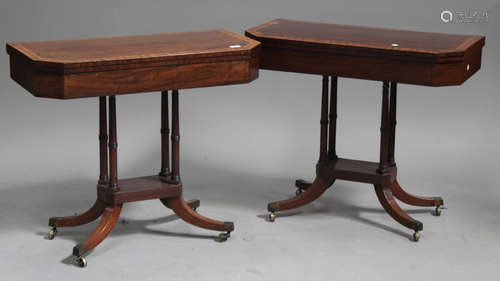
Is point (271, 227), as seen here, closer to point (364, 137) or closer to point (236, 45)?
point (236, 45)

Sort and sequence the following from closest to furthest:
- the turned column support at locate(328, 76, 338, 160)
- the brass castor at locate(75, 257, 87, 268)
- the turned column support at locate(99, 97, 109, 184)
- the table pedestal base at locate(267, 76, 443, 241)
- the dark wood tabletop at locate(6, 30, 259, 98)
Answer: the dark wood tabletop at locate(6, 30, 259, 98) < the brass castor at locate(75, 257, 87, 268) < the turned column support at locate(99, 97, 109, 184) < the table pedestal base at locate(267, 76, 443, 241) < the turned column support at locate(328, 76, 338, 160)

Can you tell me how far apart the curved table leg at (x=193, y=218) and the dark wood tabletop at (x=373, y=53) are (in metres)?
0.70

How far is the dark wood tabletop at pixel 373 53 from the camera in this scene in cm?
437

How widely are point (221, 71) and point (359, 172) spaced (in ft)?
3.09

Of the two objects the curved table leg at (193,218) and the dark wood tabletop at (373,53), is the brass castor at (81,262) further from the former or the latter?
the dark wood tabletop at (373,53)

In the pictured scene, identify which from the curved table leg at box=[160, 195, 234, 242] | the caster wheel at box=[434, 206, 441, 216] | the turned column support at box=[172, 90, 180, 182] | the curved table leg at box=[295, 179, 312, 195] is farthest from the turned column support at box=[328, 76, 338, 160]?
the turned column support at box=[172, 90, 180, 182]

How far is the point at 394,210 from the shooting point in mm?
4801

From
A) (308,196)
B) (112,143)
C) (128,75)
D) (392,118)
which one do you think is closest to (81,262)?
(112,143)

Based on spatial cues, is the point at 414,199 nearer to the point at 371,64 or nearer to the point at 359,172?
the point at 359,172

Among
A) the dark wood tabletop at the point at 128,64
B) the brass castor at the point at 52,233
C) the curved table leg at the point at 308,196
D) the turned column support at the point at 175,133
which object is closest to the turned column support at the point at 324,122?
the curved table leg at the point at 308,196

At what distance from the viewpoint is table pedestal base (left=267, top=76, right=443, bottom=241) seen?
482 cm

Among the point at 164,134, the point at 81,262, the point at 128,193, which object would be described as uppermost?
the point at 164,134

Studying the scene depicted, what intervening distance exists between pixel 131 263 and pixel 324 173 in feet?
3.57

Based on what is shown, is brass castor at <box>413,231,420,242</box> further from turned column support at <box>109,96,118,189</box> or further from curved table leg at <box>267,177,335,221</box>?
turned column support at <box>109,96,118,189</box>
